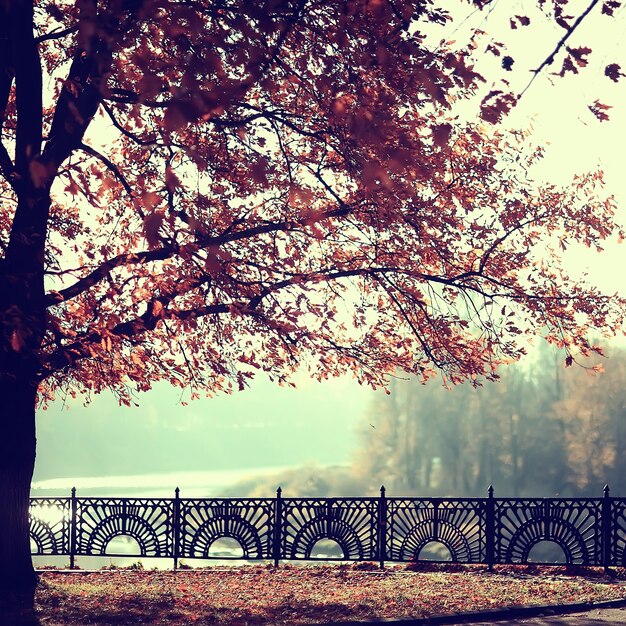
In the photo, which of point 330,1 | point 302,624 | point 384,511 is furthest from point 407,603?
point 330,1

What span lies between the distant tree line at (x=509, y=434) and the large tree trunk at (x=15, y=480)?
45206 mm

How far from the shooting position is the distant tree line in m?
52.8

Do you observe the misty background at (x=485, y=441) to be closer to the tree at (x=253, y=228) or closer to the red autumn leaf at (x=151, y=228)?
the tree at (x=253, y=228)

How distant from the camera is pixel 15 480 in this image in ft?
38.4

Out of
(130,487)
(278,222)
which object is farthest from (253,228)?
(130,487)

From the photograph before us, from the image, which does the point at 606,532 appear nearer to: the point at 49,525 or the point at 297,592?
the point at 297,592

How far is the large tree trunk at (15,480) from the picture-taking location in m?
11.6

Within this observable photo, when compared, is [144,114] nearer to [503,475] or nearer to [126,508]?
[126,508]

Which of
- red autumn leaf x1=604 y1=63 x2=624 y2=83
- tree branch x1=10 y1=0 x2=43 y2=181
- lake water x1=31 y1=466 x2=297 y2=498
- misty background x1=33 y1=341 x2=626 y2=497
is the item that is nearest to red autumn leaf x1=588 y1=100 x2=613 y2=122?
red autumn leaf x1=604 y1=63 x2=624 y2=83

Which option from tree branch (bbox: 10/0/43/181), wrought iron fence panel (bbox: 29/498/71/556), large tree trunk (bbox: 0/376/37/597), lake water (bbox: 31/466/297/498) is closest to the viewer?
tree branch (bbox: 10/0/43/181)

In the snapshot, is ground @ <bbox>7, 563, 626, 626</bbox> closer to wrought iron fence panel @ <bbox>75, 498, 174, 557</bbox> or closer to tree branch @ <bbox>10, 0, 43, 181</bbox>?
wrought iron fence panel @ <bbox>75, 498, 174, 557</bbox>

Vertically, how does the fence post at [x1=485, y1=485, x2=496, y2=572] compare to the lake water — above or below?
above

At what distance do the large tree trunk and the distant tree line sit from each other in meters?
45.2

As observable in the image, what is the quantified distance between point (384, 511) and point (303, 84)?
26.7 ft
